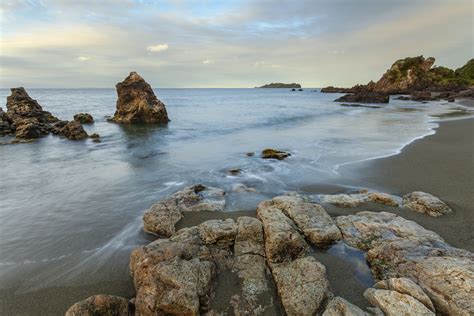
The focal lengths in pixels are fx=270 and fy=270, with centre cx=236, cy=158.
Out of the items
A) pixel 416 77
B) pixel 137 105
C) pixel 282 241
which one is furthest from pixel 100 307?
pixel 416 77

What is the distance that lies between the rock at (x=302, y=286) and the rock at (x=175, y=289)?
3.70 ft

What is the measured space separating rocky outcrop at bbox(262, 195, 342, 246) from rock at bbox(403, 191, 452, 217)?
2.49 metres

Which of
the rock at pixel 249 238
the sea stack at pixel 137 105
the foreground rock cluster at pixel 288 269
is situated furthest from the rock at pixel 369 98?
the rock at pixel 249 238

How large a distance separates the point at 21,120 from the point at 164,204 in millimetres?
24703

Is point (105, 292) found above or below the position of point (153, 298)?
below

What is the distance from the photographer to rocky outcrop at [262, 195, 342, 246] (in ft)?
17.5

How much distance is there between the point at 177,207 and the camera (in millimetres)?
6910

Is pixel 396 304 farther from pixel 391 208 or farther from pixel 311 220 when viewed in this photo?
pixel 391 208

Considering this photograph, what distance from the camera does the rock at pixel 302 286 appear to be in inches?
149

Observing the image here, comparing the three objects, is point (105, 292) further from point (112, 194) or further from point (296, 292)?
point (112, 194)

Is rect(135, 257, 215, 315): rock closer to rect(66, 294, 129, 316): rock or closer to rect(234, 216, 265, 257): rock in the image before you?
rect(66, 294, 129, 316): rock

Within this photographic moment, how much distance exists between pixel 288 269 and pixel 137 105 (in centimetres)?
2807

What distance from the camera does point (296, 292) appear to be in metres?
3.95

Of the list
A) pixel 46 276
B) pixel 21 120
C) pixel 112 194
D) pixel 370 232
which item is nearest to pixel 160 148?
pixel 112 194
